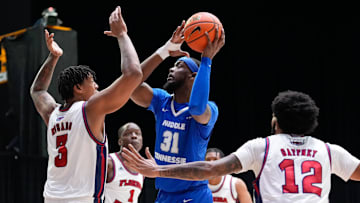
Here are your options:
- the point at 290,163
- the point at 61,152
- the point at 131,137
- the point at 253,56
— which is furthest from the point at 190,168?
the point at 253,56

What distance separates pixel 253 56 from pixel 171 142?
6.25m

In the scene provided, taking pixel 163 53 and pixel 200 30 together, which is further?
pixel 163 53

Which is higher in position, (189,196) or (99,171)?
(99,171)

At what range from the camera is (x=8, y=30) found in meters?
8.09

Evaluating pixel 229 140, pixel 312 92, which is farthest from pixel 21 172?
pixel 312 92

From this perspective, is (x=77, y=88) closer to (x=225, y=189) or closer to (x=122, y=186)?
(x=122, y=186)

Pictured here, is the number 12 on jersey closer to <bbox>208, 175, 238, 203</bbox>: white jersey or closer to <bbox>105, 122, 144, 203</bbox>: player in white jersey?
<bbox>105, 122, 144, 203</bbox>: player in white jersey

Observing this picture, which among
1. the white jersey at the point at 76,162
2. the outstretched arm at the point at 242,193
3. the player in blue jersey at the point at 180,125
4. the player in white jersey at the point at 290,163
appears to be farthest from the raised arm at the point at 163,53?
the outstretched arm at the point at 242,193

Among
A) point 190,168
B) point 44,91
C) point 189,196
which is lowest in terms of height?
point 189,196

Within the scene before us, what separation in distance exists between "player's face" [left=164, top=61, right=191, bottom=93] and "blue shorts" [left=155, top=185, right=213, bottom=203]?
0.82 m

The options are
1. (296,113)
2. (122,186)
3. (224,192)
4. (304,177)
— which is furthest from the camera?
(224,192)

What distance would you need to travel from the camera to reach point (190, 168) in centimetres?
304

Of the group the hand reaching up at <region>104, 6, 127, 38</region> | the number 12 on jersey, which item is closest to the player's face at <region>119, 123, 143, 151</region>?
the hand reaching up at <region>104, 6, 127, 38</region>

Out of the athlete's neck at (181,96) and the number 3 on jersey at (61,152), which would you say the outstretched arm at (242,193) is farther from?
the number 3 on jersey at (61,152)
